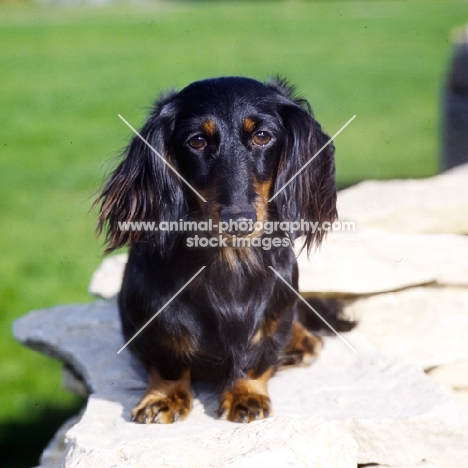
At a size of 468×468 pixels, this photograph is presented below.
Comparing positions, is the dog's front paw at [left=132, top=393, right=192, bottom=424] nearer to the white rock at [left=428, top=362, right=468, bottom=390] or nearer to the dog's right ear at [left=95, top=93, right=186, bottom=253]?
the dog's right ear at [left=95, top=93, right=186, bottom=253]

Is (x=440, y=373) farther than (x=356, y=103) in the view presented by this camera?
No

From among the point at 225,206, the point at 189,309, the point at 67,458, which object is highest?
the point at 225,206

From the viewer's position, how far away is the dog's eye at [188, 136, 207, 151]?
9.34ft

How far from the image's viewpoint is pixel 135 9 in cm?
2053

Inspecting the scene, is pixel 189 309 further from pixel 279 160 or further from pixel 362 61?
pixel 362 61

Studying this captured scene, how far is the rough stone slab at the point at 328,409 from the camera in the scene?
2.74 metres

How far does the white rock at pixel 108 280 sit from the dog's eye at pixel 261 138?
1.44 m

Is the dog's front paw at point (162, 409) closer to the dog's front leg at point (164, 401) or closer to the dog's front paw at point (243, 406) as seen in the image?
the dog's front leg at point (164, 401)

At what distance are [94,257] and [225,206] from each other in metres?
4.55

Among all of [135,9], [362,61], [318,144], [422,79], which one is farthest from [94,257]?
[135,9]

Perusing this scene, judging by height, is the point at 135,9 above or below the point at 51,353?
above

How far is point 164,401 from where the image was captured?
3.05m

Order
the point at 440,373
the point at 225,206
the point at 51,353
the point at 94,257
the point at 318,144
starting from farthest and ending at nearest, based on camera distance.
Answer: the point at 94,257 < the point at 51,353 < the point at 440,373 < the point at 318,144 < the point at 225,206

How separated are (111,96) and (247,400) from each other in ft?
35.8
